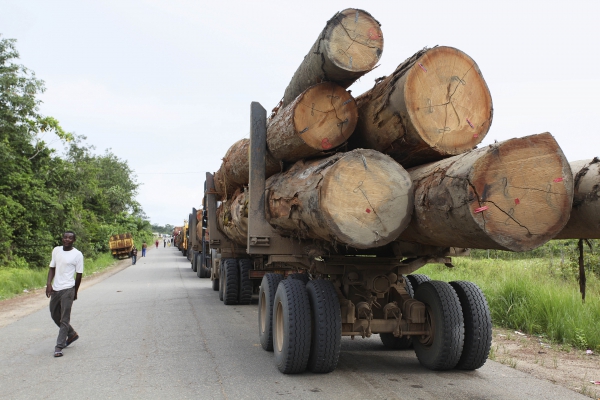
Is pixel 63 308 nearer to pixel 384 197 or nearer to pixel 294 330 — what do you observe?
pixel 294 330

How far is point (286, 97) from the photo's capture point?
6383mm

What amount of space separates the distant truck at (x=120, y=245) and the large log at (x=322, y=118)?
32786 mm

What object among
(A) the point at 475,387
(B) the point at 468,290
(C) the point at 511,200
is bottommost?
(A) the point at 475,387

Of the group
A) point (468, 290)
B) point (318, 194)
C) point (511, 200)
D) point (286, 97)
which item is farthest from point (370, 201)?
point (286, 97)

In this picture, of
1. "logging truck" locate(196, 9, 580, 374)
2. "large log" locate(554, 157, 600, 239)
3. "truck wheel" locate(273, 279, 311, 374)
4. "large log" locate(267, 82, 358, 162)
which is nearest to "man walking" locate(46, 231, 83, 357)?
"logging truck" locate(196, 9, 580, 374)

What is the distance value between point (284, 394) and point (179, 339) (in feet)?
10.5

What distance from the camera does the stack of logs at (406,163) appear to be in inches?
138

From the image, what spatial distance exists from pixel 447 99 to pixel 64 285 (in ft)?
17.9

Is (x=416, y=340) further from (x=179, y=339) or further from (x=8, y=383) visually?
(x=8, y=383)

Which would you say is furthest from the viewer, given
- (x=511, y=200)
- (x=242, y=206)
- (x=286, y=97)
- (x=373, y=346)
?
(x=242, y=206)

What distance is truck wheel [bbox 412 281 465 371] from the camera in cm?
535

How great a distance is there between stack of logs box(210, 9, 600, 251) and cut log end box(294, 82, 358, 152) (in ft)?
0.03

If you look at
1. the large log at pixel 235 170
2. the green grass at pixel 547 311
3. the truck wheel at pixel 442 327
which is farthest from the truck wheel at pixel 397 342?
the large log at pixel 235 170

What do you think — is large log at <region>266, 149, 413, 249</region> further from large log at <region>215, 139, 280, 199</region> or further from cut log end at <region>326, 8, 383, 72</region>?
large log at <region>215, 139, 280, 199</region>
